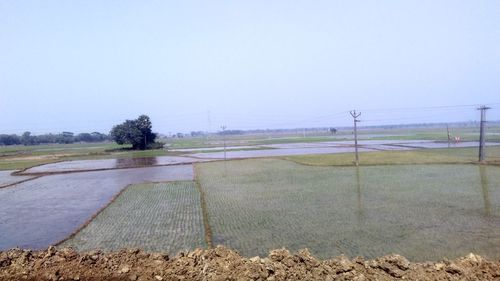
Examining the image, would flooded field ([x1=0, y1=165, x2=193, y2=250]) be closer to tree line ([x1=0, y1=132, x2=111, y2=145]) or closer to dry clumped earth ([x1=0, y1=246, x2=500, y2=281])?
dry clumped earth ([x1=0, y1=246, x2=500, y2=281])

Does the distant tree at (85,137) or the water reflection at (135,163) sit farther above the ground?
the distant tree at (85,137)

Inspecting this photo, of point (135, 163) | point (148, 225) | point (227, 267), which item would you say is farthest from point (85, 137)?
point (227, 267)

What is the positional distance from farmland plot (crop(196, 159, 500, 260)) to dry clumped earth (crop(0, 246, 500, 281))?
183 centimetres

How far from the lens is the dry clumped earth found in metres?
5.57

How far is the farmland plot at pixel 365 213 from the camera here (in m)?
8.30

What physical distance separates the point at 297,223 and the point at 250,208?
8.69 ft

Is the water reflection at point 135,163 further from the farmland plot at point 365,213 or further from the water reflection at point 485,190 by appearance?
the water reflection at point 485,190

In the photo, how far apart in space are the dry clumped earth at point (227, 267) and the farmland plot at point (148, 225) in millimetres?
2270

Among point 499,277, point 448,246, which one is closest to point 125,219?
point 448,246

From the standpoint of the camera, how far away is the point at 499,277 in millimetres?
5457

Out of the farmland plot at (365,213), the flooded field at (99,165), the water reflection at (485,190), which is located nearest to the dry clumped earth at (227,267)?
the farmland plot at (365,213)

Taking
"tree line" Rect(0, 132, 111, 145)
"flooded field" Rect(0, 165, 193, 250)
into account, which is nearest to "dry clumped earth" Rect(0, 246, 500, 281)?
"flooded field" Rect(0, 165, 193, 250)

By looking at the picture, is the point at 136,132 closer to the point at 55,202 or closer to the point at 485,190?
the point at 55,202

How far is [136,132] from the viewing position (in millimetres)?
53562
